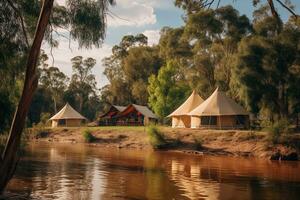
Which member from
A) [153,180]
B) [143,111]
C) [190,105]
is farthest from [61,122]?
[153,180]

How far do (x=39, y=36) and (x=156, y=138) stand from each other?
28890 millimetres

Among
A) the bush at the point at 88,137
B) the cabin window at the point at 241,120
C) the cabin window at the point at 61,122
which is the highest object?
the cabin window at the point at 61,122

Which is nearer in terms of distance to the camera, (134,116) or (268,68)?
(268,68)

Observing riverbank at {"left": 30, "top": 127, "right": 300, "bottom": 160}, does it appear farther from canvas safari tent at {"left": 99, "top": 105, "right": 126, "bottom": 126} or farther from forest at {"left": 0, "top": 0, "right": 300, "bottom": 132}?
canvas safari tent at {"left": 99, "top": 105, "right": 126, "bottom": 126}

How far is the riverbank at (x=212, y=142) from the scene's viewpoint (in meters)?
34.1

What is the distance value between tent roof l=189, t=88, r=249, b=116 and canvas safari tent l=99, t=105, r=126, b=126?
22.7 meters

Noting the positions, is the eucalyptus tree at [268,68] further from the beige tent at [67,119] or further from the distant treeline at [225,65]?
the beige tent at [67,119]

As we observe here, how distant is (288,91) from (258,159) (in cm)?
1038

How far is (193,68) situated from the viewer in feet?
196

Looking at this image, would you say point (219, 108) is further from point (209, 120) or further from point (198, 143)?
point (198, 143)

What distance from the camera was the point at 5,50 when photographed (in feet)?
48.9

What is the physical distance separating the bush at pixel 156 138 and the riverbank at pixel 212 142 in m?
0.93

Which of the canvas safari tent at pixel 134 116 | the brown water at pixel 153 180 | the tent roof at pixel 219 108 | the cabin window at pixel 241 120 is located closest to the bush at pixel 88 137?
the tent roof at pixel 219 108

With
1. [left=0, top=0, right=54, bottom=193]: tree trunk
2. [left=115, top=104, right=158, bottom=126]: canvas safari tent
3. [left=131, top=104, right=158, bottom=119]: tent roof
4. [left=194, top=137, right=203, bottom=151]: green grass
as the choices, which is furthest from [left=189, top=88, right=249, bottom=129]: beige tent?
[left=0, top=0, right=54, bottom=193]: tree trunk
